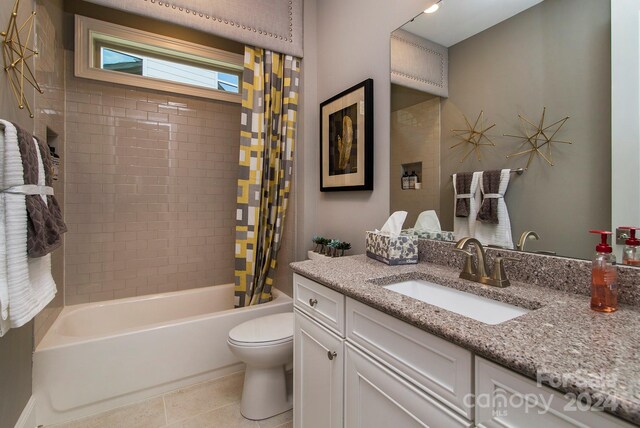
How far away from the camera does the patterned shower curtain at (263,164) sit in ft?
7.17

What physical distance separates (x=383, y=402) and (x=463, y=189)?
90 centimetres

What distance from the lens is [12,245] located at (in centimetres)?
98

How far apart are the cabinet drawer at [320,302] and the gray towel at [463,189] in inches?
26.2

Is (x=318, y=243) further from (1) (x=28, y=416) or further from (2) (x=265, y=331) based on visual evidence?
(1) (x=28, y=416)

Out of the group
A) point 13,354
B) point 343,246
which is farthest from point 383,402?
point 13,354

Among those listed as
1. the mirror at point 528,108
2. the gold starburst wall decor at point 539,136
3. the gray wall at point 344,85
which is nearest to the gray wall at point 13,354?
the gray wall at point 344,85

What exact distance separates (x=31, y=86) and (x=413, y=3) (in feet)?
6.69

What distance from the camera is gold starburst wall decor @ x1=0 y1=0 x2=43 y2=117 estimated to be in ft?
4.12

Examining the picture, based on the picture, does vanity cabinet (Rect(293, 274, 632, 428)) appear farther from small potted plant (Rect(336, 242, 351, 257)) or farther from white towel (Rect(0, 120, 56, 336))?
white towel (Rect(0, 120, 56, 336))

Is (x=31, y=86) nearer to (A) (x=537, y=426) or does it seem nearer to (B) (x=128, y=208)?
(B) (x=128, y=208)

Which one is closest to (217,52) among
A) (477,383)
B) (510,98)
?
(510,98)

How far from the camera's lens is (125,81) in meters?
2.35

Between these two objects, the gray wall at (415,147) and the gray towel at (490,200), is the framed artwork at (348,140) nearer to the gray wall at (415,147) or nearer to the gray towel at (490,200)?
the gray wall at (415,147)

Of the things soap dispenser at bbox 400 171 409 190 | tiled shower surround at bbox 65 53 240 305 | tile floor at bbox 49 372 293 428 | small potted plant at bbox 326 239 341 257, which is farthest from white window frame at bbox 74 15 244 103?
tile floor at bbox 49 372 293 428
